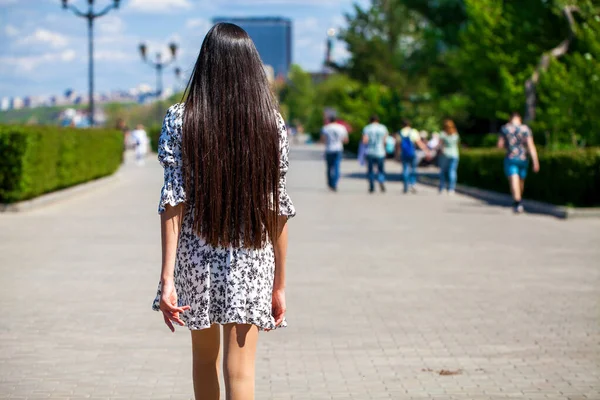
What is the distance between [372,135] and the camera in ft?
86.3

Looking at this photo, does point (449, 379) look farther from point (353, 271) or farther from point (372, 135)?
point (372, 135)

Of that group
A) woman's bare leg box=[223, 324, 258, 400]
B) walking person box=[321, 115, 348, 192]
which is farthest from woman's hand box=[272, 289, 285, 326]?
walking person box=[321, 115, 348, 192]

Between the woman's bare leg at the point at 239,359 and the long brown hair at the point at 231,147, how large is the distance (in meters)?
0.32

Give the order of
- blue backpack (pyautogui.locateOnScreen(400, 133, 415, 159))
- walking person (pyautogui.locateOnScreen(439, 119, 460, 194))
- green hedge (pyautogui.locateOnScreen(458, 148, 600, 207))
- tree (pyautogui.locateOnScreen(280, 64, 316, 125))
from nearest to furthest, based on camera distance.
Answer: green hedge (pyautogui.locateOnScreen(458, 148, 600, 207)) < walking person (pyautogui.locateOnScreen(439, 119, 460, 194)) < blue backpack (pyautogui.locateOnScreen(400, 133, 415, 159)) < tree (pyautogui.locateOnScreen(280, 64, 316, 125))

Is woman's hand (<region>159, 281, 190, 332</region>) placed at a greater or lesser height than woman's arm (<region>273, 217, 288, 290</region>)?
lesser

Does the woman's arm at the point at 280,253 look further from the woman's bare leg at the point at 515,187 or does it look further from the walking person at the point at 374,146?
the walking person at the point at 374,146

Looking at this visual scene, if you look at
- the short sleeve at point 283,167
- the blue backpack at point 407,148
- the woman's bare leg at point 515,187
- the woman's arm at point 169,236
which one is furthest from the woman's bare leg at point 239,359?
the blue backpack at point 407,148

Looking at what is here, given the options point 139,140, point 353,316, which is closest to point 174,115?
point 353,316

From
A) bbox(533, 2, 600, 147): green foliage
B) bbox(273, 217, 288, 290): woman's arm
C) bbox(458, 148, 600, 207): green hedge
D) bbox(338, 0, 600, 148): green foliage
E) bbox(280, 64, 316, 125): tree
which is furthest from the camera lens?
bbox(280, 64, 316, 125): tree

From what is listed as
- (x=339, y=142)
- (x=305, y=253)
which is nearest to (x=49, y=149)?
(x=339, y=142)

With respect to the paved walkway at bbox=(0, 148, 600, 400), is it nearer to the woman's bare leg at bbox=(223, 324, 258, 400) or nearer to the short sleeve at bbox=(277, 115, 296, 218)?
the woman's bare leg at bbox=(223, 324, 258, 400)

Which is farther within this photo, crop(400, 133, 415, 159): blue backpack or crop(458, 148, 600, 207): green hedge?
crop(400, 133, 415, 159): blue backpack

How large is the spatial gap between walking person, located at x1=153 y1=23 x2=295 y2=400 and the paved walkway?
81.9 inches

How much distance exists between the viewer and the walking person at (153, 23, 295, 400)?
13.0 feet
